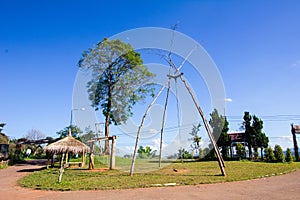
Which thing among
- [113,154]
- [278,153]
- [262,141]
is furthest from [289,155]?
[113,154]

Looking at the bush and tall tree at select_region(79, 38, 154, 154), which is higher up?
tall tree at select_region(79, 38, 154, 154)

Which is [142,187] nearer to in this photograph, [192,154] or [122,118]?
[122,118]

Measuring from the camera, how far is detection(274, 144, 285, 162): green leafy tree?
1692cm

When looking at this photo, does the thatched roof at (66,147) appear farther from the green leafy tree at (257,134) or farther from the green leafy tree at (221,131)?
the green leafy tree at (257,134)

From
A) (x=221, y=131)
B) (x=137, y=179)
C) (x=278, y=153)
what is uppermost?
(x=221, y=131)

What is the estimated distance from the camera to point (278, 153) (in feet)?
56.4

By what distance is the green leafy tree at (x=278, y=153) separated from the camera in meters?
16.9

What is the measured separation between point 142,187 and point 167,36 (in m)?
8.00

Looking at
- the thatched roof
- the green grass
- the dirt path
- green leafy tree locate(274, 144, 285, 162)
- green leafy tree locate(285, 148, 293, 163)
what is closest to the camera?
the dirt path

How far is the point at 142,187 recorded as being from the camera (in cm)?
719

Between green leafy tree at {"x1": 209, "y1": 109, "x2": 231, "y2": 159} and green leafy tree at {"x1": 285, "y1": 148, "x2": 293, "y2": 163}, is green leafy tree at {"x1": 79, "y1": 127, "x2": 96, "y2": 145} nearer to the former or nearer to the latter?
green leafy tree at {"x1": 209, "y1": 109, "x2": 231, "y2": 159}

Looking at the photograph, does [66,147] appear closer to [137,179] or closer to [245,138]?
[137,179]

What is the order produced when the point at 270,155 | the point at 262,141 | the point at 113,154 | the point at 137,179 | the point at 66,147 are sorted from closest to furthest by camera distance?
the point at 137,179, the point at 66,147, the point at 113,154, the point at 270,155, the point at 262,141

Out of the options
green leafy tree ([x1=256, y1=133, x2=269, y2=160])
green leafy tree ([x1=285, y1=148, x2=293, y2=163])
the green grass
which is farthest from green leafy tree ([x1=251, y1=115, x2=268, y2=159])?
the green grass
